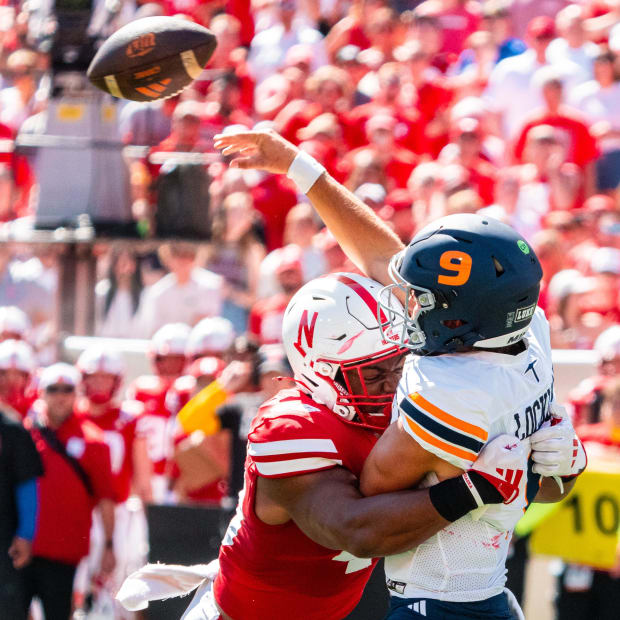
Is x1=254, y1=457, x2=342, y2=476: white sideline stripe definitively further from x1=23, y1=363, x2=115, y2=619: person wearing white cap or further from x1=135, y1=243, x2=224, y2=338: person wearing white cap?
x1=135, y1=243, x2=224, y2=338: person wearing white cap

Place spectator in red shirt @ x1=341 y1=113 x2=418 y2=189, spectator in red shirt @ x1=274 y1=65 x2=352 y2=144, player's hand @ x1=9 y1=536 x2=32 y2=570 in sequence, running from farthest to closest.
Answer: spectator in red shirt @ x1=274 y1=65 x2=352 y2=144, spectator in red shirt @ x1=341 y1=113 x2=418 y2=189, player's hand @ x1=9 y1=536 x2=32 y2=570

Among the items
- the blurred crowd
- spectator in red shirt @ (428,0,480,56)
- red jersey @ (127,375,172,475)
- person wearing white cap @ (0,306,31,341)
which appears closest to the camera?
the blurred crowd

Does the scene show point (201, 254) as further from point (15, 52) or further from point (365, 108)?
point (15, 52)

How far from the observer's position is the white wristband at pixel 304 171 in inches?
139

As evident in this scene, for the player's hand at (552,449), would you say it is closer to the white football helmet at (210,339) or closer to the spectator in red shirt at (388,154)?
the white football helmet at (210,339)

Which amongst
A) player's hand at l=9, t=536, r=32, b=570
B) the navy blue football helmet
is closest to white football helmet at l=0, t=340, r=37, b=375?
player's hand at l=9, t=536, r=32, b=570

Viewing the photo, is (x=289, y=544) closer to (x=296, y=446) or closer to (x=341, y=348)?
(x=296, y=446)

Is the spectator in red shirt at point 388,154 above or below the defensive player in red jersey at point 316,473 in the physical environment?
below

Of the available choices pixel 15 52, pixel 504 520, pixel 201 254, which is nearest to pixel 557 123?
pixel 201 254

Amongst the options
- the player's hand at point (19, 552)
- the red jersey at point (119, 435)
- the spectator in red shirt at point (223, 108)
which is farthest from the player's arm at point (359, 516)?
the spectator in red shirt at point (223, 108)

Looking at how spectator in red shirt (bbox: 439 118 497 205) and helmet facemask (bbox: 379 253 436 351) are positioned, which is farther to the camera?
spectator in red shirt (bbox: 439 118 497 205)

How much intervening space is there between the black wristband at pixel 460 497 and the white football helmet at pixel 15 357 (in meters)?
4.23

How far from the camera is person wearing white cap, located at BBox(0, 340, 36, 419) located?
20.8 feet

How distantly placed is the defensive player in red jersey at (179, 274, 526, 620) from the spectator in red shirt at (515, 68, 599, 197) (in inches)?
200
